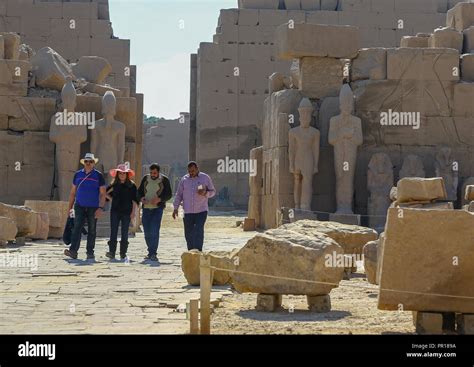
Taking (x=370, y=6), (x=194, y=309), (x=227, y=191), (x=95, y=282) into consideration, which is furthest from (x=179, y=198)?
(x=370, y=6)

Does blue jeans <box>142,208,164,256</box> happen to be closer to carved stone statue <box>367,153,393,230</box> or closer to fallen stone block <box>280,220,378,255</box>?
fallen stone block <box>280,220,378,255</box>

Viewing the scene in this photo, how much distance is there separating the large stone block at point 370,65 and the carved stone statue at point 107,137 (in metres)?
4.70

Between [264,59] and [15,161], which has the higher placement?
[264,59]

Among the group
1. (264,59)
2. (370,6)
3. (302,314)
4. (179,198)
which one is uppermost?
(370,6)

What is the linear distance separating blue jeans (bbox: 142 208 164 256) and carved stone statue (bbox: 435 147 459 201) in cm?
743

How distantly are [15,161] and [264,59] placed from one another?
15.3m

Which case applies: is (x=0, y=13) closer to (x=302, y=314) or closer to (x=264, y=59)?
(x=264, y=59)

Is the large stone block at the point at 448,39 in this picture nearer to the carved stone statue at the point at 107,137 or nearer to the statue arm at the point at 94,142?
the carved stone statue at the point at 107,137

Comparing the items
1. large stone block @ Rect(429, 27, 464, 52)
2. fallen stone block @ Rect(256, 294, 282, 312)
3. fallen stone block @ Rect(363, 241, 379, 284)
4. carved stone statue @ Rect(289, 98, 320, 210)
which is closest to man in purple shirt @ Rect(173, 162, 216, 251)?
fallen stone block @ Rect(363, 241, 379, 284)

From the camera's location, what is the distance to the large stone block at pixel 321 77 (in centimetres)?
1783

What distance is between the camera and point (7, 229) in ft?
42.9

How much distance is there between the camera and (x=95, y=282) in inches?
361

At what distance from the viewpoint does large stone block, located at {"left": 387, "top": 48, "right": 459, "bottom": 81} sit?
1800cm

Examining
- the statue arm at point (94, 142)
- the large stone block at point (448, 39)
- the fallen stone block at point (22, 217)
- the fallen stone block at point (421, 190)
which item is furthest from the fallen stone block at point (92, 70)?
the fallen stone block at point (421, 190)
